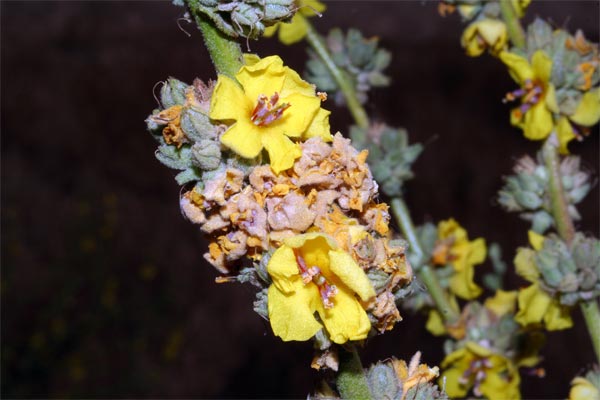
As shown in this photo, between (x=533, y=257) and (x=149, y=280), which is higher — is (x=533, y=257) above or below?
above

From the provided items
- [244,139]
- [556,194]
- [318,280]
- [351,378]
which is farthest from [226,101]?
[556,194]

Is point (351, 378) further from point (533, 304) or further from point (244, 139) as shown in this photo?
point (533, 304)

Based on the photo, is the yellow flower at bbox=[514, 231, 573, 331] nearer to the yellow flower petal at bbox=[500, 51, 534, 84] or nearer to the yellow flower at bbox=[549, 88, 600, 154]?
the yellow flower at bbox=[549, 88, 600, 154]

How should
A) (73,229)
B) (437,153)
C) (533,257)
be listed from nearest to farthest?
(533,257)
(73,229)
(437,153)

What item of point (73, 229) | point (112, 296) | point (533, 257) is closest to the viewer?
point (533, 257)

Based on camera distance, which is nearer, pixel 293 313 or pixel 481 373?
pixel 293 313

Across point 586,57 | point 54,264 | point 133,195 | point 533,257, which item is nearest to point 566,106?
point 586,57

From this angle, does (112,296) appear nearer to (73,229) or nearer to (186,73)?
(73,229)

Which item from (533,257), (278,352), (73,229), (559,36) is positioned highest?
(559,36)

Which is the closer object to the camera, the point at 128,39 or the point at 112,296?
the point at 112,296
